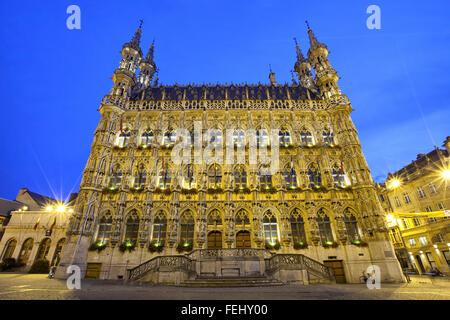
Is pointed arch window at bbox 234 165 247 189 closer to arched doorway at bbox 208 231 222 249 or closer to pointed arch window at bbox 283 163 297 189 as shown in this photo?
pointed arch window at bbox 283 163 297 189

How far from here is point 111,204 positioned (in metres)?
21.1

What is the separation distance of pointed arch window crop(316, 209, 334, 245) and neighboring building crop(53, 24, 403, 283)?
103mm

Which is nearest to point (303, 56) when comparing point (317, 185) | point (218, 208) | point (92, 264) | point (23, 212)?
point (317, 185)

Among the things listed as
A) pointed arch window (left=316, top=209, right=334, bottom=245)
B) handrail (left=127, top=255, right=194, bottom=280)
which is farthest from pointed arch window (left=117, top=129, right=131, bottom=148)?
pointed arch window (left=316, top=209, right=334, bottom=245)

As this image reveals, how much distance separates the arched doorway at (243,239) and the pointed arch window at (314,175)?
8.81 meters

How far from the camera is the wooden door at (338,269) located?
1866 centimetres

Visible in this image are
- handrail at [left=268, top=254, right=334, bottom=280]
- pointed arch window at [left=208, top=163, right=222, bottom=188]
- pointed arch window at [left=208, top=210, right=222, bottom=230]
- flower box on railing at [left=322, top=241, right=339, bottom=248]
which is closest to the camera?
handrail at [left=268, top=254, right=334, bottom=280]

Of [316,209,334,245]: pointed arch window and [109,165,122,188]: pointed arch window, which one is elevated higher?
[109,165,122,188]: pointed arch window

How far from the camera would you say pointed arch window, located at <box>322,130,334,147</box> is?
24.5 m

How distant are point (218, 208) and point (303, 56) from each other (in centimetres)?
3242

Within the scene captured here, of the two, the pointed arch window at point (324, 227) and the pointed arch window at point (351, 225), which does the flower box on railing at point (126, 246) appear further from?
the pointed arch window at point (351, 225)

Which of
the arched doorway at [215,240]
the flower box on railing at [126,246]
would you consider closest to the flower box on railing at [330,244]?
the arched doorway at [215,240]

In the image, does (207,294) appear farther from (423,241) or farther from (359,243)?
(423,241)
